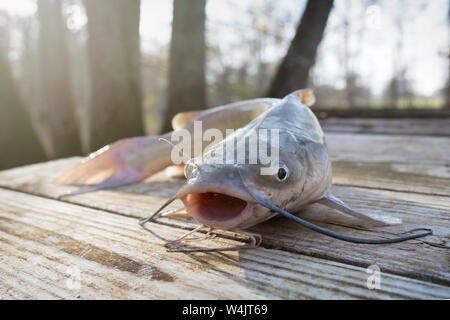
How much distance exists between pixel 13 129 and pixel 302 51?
432cm

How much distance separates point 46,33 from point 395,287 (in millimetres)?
7580

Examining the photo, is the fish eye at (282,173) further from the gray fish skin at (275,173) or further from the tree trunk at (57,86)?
the tree trunk at (57,86)

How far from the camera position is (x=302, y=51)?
5.32 metres

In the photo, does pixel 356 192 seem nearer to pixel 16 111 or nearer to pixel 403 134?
pixel 403 134

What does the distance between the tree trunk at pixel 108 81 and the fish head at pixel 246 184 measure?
395 cm

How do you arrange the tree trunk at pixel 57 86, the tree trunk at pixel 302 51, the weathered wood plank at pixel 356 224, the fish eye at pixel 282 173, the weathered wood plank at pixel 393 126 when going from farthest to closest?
1. the tree trunk at pixel 57 86
2. the tree trunk at pixel 302 51
3. the weathered wood plank at pixel 393 126
4. the fish eye at pixel 282 173
5. the weathered wood plank at pixel 356 224

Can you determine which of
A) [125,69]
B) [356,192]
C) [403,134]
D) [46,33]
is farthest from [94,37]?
[356,192]

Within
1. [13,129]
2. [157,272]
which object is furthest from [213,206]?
[13,129]

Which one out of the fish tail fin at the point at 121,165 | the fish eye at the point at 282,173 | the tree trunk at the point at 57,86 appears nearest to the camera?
the fish eye at the point at 282,173

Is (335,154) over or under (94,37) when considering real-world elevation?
under

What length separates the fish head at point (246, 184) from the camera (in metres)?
0.92

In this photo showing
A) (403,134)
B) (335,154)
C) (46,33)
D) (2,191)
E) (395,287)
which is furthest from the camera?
(46,33)

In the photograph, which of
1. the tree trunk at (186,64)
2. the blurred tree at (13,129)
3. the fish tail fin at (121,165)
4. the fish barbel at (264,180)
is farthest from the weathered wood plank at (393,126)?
the blurred tree at (13,129)

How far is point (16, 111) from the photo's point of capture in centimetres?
520
